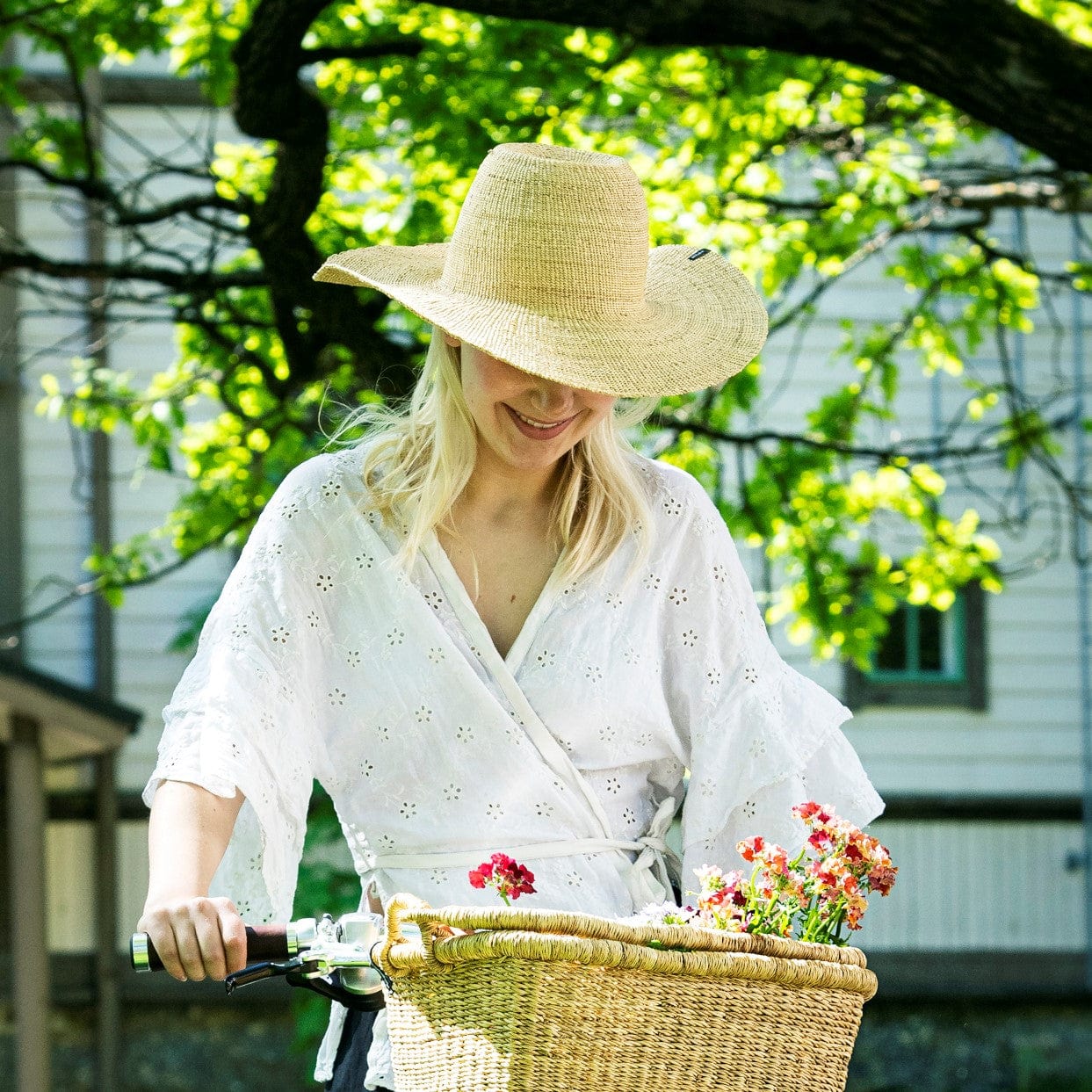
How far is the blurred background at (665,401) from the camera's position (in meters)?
5.16

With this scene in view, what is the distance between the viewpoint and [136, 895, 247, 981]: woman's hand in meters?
1.87

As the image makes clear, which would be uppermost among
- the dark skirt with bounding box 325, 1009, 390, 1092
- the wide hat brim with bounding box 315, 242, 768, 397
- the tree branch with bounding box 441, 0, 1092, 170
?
the tree branch with bounding box 441, 0, 1092, 170

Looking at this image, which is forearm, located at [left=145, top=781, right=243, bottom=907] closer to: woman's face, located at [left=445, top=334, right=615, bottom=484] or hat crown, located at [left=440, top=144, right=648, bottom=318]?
woman's face, located at [left=445, top=334, right=615, bottom=484]

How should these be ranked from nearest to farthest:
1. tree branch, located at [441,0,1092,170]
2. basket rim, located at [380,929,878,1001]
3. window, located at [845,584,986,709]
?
basket rim, located at [380,929,878,1001] → tree branch, located at [441,0,1092,170] → window, located at [845,584,986,709]

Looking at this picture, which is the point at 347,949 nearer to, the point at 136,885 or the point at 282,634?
the point at 282,634

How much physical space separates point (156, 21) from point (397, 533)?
390 cm

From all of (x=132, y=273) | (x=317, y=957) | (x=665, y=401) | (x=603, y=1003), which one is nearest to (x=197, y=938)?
(x=317, y=957)

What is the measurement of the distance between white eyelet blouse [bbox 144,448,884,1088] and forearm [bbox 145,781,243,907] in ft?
0.18

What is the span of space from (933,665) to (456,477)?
7.52m

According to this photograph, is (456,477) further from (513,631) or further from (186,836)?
(186,836)

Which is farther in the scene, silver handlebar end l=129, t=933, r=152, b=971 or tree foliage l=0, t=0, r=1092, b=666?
tree foliage l=0, t=0, r=1092, b=666

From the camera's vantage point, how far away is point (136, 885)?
9.30 meters

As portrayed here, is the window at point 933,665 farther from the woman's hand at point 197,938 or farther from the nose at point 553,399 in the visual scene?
the woman's hand at point 197,938

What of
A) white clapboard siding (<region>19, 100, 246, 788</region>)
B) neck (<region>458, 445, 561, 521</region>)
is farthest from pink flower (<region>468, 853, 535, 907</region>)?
white clapboard siding (<region>19, 100, 246, 788</region>)
